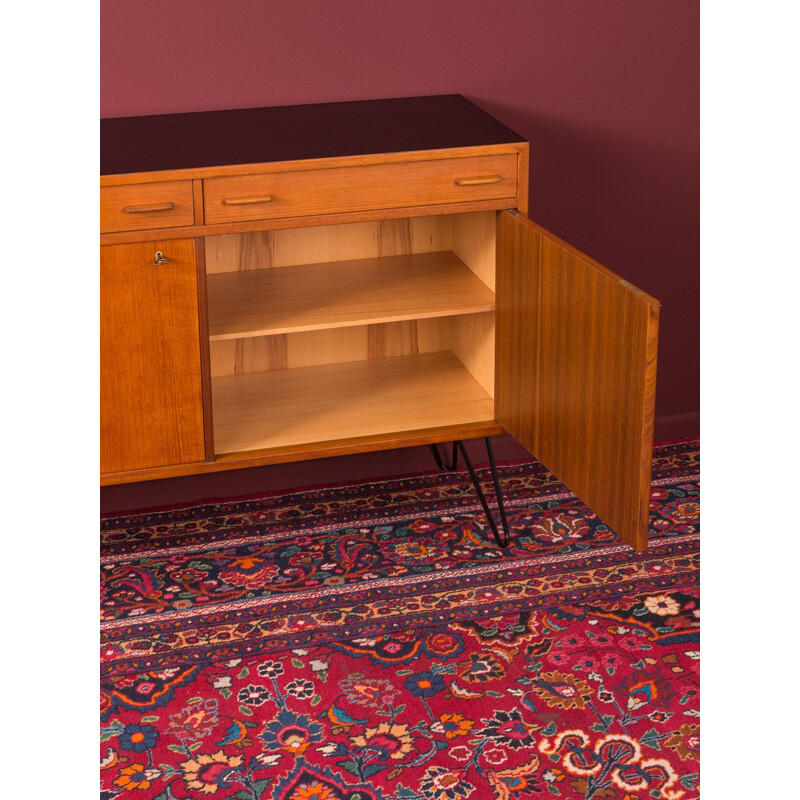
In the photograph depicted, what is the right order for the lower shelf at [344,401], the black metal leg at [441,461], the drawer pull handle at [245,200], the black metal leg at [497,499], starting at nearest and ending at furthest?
the drawer pull handle at [245,200] < the lower shelf at [344,401] < the black metal leg at [497,499] < the black metal leg at [441,461]

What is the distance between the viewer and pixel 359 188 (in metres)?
2.19

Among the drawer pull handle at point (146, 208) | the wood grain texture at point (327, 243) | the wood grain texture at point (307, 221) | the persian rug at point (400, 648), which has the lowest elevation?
the persian rug at point (400, 648)

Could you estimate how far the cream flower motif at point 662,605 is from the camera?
2363mm

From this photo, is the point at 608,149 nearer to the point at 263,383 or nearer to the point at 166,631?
the point at 263,383

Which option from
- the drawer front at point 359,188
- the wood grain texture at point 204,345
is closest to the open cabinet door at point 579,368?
the drawer front at point 359,188

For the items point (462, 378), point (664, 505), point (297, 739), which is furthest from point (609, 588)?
point (297, 739)

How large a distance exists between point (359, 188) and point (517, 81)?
77 cm

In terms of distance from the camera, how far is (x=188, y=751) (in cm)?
197

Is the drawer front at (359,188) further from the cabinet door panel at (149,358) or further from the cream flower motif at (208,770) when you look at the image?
the cream flower motif at (208,770)

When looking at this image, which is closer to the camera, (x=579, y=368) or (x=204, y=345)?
(x=579, y=368)

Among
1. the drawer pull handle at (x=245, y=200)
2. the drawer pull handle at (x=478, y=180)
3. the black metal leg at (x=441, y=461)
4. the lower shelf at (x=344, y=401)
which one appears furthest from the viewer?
the black metal leg at (x=441, y=461)

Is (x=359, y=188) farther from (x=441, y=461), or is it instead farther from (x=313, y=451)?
(x=441, y=461)

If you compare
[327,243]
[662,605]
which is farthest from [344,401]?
[662,605]

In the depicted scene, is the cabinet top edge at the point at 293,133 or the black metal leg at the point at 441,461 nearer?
the cabinet top edge at the point at 293,133
